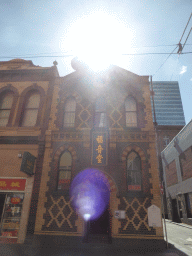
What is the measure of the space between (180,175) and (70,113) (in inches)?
692

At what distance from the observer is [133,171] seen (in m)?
10.2

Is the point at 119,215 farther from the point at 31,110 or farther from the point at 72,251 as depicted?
the point at 31,110

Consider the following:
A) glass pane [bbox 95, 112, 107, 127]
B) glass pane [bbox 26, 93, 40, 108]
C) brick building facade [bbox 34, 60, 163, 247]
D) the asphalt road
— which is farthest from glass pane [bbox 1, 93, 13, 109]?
the asphalt road

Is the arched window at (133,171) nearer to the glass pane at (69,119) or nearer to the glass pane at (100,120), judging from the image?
the glass pane at (100,120)

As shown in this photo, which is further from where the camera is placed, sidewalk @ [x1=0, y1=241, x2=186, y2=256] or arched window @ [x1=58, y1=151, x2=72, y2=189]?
arched window @ [x1=58, y1=151, x2=72, y2=189]

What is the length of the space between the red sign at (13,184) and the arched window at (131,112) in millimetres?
7664

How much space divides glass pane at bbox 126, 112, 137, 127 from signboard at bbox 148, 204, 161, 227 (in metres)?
5.03

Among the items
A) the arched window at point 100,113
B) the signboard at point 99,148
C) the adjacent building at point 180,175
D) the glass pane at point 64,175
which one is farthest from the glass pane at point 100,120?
the adjacent building at point 180,175

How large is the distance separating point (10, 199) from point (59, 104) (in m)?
6.82

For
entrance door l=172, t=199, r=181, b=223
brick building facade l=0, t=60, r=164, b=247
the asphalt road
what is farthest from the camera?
entrance door l=172, t=199, r=181, b=223

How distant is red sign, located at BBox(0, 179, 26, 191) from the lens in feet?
33.8

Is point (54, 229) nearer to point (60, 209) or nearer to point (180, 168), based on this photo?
point (60, 209)

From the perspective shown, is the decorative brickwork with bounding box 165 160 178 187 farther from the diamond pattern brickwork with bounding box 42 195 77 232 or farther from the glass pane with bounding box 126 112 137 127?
the diamond pattern brickwork with bounding box 42 195 77 232

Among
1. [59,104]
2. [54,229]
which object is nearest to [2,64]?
[59,104]
